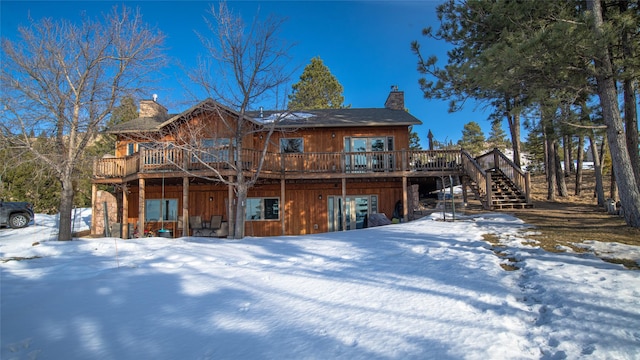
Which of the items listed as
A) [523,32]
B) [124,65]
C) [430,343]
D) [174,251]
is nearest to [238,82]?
[124,65]

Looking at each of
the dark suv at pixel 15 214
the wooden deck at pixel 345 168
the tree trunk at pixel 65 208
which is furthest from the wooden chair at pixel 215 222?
the dark suv at pixel 15 214

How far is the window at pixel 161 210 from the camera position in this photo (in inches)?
678

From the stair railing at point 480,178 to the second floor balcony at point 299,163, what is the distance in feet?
1.57

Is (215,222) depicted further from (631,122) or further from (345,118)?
(631,122)

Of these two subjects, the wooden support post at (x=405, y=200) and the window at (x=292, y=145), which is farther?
the window at (x=292, y=145)

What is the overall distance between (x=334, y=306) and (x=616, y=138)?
8803mm

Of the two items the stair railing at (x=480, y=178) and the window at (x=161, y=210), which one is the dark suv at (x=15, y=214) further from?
the stair railing at (x=480, y=178)

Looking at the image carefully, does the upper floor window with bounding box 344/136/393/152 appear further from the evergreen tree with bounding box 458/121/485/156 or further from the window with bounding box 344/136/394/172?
the evergreen tree with bounding box 458/121/485/156

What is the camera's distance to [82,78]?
39.4 feet

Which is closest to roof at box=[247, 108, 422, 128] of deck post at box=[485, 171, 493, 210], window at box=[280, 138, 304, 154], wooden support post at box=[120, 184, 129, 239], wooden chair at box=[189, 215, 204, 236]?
window at box=[280, 138, 304, 154]

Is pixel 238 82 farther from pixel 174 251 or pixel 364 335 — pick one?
pixel 364 335

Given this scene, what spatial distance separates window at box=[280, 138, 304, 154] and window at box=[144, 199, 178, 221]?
5981mm

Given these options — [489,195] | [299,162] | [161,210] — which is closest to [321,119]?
[299,162]

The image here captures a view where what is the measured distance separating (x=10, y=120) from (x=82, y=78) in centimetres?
250
